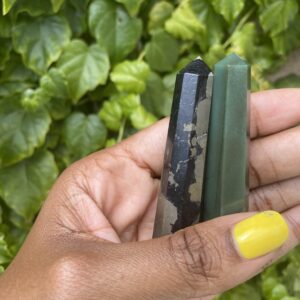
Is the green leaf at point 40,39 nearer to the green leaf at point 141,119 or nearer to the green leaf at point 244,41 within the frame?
the green leaf at point 141,119

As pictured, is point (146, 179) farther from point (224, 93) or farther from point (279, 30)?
point (279, 30)

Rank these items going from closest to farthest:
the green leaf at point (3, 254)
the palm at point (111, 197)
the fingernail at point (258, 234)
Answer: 1. the fingernail at point (258, 234)
2. the palm at point (111, 197)
3. the green leaf at point (3, 254)

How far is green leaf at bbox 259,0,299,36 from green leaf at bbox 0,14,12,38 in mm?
373

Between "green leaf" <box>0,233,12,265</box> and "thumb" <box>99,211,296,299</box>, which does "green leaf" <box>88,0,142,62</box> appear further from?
"thumb" <box>99,211,296,299</box>

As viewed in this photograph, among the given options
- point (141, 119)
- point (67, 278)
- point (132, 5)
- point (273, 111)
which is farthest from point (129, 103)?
point (67, 278)

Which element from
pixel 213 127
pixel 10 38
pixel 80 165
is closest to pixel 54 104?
pixel 10 38

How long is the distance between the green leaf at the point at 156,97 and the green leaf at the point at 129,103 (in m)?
0.03

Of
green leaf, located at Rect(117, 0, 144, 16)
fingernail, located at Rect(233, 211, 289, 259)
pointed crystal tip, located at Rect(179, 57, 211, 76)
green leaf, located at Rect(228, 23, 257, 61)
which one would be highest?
green leaf, located at Rect(117, 0, 144, 16)

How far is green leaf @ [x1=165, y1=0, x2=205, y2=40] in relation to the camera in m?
0.75

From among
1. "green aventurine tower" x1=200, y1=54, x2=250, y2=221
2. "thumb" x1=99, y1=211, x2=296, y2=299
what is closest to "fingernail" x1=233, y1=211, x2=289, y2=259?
"thumb" x1=99, y1=211, x2=296, y2=299

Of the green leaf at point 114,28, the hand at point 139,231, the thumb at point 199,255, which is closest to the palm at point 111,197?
the hand at point 139,231

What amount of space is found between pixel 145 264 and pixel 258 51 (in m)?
0.48

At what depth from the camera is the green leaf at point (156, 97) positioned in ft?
2.53

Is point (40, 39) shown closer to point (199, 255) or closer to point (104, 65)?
point (104, 65)
